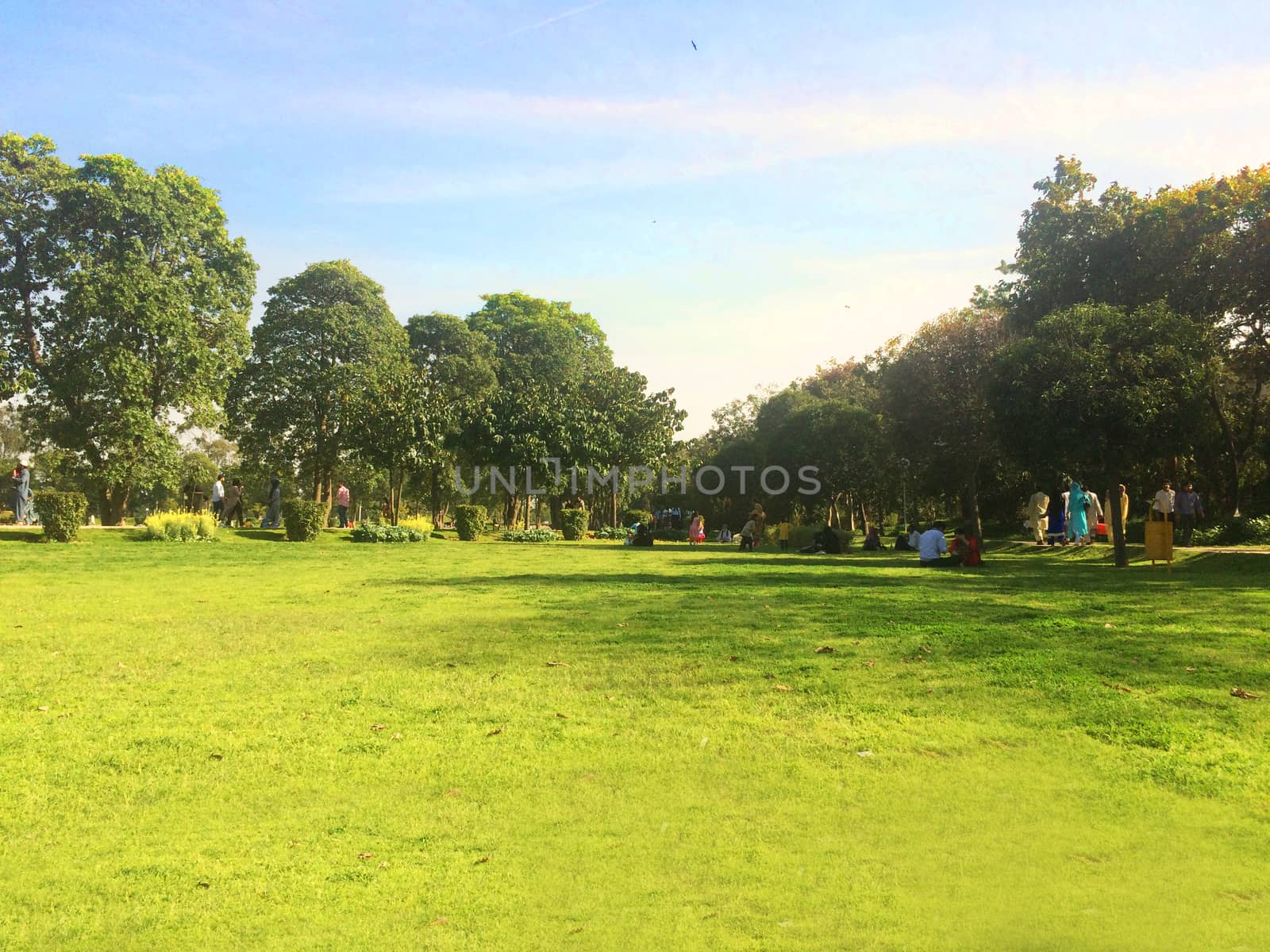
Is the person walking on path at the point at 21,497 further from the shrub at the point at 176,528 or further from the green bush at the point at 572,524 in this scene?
the green bush at the point at 572,524

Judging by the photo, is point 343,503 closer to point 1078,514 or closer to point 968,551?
point 968,551

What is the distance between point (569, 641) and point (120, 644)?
4.09m

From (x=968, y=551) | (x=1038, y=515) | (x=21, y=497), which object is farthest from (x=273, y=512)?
(x=1038, y=515)

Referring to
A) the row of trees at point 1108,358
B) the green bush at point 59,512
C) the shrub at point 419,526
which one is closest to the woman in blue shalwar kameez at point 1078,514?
the row of trees at point 1108,358

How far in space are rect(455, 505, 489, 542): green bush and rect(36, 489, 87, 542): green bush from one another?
1342 centimetres

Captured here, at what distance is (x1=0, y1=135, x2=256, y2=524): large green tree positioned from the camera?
31.1 meters

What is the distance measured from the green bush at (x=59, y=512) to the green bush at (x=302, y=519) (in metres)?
6.01

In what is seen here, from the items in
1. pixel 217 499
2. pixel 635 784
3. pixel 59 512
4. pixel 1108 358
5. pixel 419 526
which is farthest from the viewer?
pixel 217 499

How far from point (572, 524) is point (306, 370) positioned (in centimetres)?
1598

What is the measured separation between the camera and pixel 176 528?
2569 cm

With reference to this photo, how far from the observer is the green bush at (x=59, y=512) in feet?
76.8

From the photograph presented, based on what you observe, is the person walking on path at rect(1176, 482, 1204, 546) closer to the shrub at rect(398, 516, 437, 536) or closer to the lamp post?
the lamp post

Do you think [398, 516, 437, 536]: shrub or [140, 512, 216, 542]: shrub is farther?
[398, 516, 437, 536]: shrub

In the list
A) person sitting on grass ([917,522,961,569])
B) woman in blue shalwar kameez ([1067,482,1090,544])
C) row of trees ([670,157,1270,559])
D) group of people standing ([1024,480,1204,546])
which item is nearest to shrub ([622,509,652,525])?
row of trees ([670,157,1270,559])
